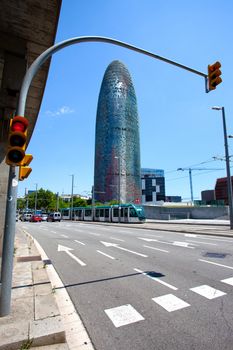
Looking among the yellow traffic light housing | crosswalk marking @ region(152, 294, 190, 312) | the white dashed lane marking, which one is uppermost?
the yellow traffic light housing

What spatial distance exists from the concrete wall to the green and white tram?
15900 millimetres

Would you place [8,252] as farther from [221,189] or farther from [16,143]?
[221,189]

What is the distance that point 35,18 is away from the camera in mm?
5855

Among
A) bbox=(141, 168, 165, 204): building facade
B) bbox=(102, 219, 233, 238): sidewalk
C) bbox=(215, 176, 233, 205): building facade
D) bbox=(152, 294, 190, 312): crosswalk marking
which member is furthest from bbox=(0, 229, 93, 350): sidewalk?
bbox=(141, 168, 165, 204): building facade

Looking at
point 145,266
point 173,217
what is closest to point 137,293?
point 145,266

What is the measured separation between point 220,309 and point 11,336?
3466mm

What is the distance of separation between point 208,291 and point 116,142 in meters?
101

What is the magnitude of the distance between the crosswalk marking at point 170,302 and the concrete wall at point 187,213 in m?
45.9

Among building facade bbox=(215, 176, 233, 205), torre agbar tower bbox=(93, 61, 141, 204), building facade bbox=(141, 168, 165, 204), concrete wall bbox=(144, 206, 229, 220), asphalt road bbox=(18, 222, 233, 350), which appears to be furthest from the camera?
building facade bbox=(141, 168, 165, 204)

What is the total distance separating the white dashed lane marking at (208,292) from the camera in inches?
207

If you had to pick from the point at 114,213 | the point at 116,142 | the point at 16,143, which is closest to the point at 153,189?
the point at 116,142

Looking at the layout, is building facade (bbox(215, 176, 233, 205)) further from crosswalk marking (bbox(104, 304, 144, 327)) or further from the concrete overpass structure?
crosswalk marking (bbox(104, 304, 144, 327))

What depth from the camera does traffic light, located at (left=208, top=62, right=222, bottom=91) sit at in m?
7.17

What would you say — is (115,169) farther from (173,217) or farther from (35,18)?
(35,18)
